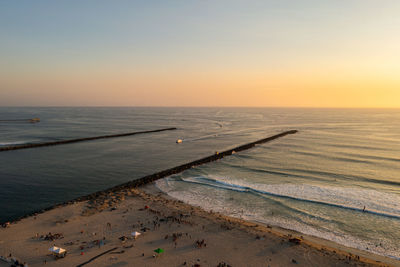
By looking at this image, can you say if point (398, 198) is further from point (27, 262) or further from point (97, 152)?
point (97, 152)

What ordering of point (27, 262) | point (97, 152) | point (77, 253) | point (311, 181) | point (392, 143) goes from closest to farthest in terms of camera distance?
point (27, 262)
point (77, 253)
point (311, 181)
point (97, 152)
point (392, 143)

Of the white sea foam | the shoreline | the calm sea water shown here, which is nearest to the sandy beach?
the shoreline

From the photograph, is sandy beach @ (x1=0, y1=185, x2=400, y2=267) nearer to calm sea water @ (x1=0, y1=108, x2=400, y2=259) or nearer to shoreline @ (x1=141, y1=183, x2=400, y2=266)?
shoreline @ (x1=141, y1=183, x2=400, y2=266)

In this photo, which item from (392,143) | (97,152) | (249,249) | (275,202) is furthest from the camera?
(392,143)

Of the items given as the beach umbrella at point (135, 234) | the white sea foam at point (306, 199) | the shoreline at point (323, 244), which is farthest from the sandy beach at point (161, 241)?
the white sea foam at point (306, 199)

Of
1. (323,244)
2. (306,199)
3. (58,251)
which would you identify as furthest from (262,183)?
(58,251)

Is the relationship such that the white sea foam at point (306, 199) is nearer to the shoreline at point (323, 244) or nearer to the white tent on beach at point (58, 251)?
the shoreline at point (323, 244)

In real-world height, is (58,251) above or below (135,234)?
above

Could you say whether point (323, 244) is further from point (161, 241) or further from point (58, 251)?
point (58, 251)

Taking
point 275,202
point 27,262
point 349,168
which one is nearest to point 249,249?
point 275,202
